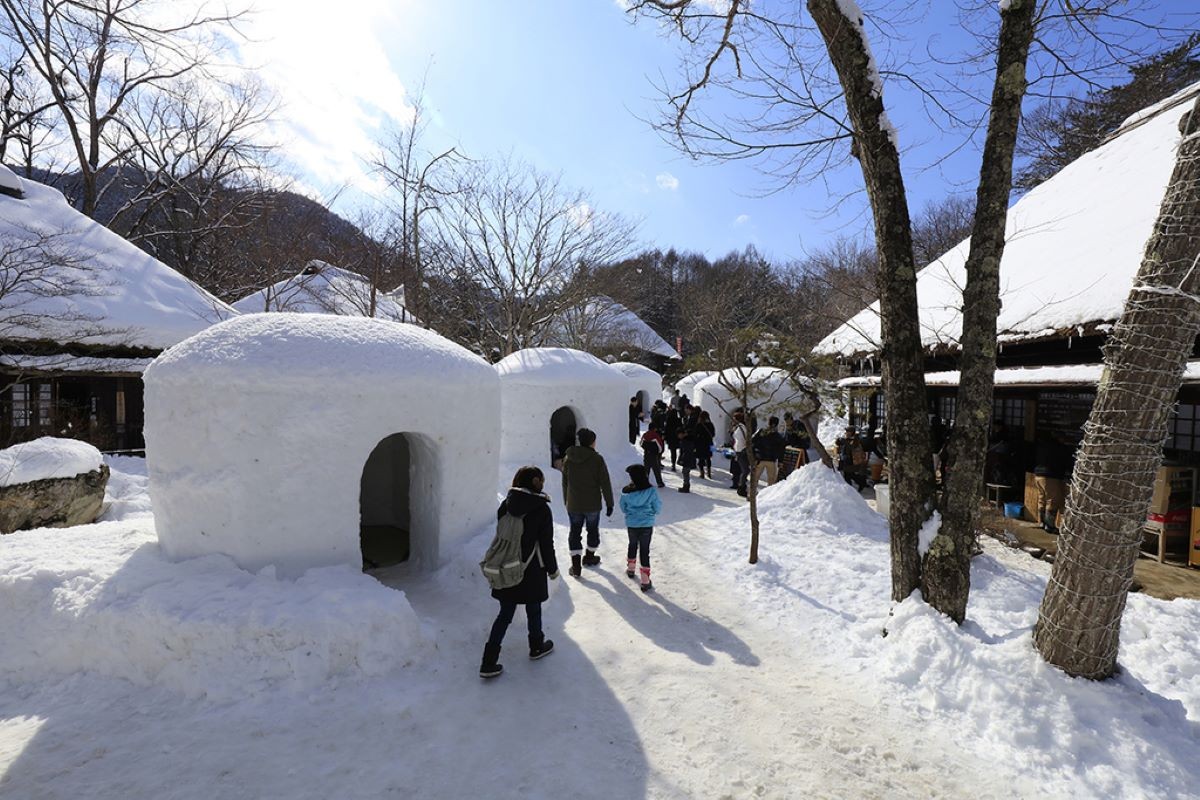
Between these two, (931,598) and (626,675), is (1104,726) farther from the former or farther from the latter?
(626,675)

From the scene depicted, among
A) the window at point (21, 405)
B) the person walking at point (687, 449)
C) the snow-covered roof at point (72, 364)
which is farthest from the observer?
the person walking at point (687, 449)

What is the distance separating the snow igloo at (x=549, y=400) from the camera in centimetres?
1218

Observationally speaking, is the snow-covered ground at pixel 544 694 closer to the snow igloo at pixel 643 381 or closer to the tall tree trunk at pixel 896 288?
the tall tree trunk at pixel 896 288

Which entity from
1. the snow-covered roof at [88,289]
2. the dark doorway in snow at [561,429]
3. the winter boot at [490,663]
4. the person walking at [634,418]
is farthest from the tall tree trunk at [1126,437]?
the person walking at [634,418]

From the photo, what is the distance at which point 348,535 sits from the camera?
17.8 ft

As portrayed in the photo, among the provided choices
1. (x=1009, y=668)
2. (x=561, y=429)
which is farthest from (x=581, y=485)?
(x=561, y=429)

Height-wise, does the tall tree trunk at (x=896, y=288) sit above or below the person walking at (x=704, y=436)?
above

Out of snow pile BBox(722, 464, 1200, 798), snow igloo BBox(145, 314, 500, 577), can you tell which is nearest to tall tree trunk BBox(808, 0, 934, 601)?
snow pile BBox(722, 464, 1200, 798)

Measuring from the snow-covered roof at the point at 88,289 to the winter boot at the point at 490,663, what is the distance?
10023mm

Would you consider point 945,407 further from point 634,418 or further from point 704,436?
point 634,418

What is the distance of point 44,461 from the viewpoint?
25.2ft

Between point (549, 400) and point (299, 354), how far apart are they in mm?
7180

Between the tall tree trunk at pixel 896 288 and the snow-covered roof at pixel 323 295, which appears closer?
the tall tree trunk at pixel 896 288

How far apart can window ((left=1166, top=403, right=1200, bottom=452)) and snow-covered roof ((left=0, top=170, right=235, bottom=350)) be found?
700 inches
